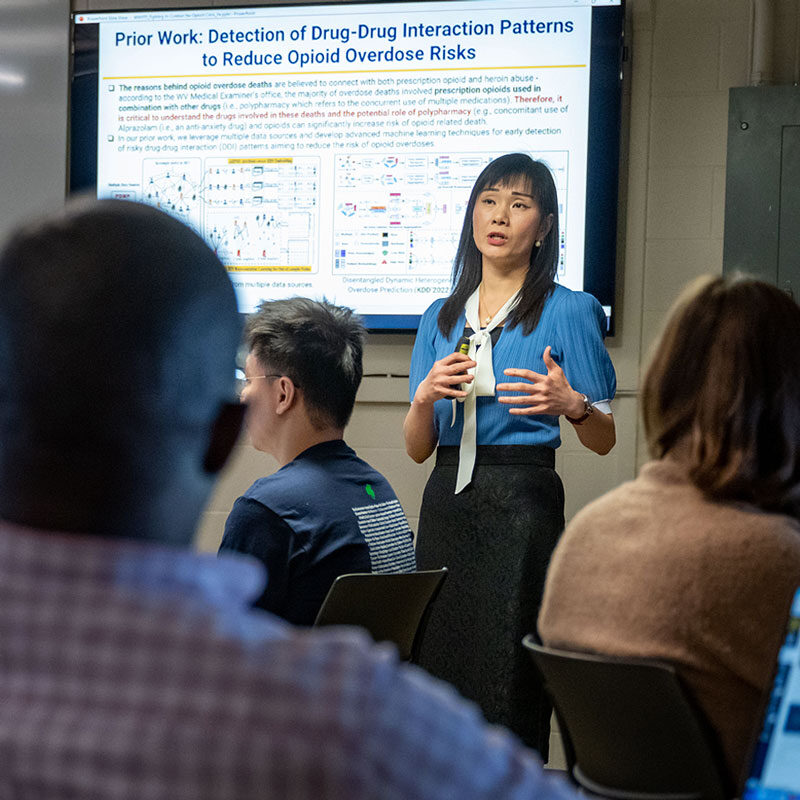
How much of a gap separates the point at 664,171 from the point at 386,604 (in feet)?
6.84

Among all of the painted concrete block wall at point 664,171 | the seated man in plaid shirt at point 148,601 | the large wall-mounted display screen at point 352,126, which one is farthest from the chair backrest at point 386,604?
the large wall-mounted display screen at point 352,126

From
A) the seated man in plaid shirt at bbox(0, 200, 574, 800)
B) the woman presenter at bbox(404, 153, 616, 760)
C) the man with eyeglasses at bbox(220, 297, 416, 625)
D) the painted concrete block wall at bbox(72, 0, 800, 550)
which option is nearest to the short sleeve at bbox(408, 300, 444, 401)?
the woman presenter at bbox(404, 153, 616, 760)

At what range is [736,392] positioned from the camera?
1.34m

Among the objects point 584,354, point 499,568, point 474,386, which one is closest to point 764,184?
point 584,354

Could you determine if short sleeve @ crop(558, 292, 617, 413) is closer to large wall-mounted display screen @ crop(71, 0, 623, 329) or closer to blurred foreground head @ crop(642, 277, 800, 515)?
large wall-mounted display screen @ crop(71, 0, 623, 329)

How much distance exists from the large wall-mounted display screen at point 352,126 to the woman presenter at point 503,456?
657 mm

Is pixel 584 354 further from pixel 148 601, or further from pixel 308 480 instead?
pixel 148 601

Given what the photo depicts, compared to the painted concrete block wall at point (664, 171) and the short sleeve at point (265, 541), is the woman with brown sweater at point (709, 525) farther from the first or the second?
the painted concrete block wall at point (664, 171)

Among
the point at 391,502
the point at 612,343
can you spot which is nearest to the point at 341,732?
the point at 391,502

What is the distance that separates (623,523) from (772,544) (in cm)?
18

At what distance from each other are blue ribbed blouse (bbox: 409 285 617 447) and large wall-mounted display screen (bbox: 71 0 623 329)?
2.23 feet

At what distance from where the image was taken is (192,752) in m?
0.46

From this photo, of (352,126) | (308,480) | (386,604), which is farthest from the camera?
(352,126)

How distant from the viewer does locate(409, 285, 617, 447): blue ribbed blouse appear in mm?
2758
